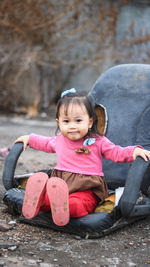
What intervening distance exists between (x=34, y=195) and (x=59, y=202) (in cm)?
17

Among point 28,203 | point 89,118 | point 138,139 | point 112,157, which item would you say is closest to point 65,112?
point 89,118

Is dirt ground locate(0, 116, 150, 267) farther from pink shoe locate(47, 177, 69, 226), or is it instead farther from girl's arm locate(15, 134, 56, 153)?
girl's arm locate(15, 134, 56, 153)

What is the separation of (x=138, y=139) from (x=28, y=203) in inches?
48.9

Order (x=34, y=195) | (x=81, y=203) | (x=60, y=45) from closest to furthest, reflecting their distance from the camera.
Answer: (x=34, y=195) → (x=81, y=203) → (x=60, y=45)

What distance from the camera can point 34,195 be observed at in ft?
8.57

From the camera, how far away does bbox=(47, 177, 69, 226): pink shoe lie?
2555mm

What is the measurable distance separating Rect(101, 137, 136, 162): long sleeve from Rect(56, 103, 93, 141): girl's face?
0.60 feet

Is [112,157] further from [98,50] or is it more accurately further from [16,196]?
[98,50]

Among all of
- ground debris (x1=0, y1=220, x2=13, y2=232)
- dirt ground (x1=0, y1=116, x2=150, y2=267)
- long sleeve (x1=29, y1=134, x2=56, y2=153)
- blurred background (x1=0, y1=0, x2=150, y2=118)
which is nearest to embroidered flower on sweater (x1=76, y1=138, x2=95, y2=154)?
long sleeve (x1=29, y1=134, x2=56, y2=153)

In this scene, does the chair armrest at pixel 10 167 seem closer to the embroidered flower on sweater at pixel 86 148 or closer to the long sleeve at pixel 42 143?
the long sleeve at pixel 42 143

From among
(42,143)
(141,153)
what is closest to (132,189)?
(141,153)

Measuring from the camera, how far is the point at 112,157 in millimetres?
2936

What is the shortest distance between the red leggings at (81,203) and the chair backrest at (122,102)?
609 millimetres

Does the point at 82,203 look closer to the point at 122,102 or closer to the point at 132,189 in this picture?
the point at 132,189
